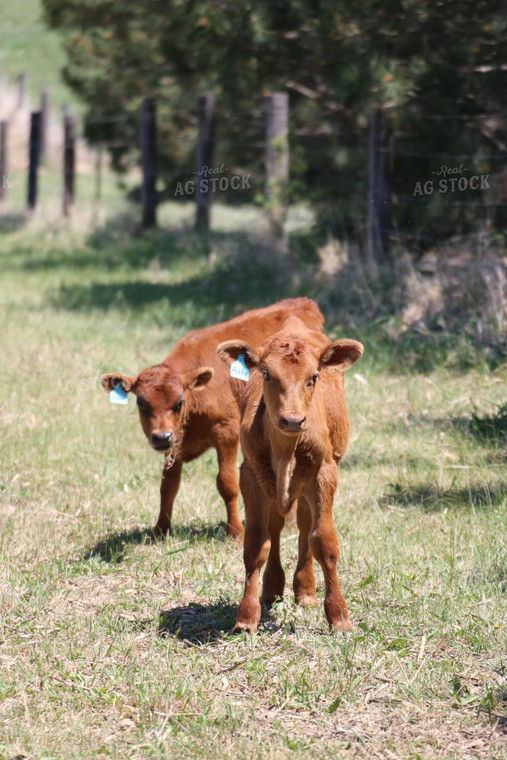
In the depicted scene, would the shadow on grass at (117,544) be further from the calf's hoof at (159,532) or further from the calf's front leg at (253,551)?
the calf's front leg at (253,551)

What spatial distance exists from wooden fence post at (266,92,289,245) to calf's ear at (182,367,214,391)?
7.49m

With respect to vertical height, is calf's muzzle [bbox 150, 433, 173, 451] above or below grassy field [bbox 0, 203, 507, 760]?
above

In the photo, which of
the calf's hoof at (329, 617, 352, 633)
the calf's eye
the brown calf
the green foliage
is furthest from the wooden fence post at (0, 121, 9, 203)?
the calf's hoof at (329, 617, 352, 633)

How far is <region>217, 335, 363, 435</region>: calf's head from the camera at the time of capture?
4.28 metres

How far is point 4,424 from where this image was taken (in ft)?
25.7

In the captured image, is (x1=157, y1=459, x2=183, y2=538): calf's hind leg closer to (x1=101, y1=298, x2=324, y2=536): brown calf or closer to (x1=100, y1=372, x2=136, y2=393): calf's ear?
(x1=101, y1=298, x2=324, y2=536): brown calf

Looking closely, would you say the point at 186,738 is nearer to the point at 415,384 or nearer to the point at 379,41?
the point at 415,384

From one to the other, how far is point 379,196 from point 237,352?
23.8 ft

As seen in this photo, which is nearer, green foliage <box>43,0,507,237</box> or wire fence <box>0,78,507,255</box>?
green foliage <box>43,0,507,237</box>

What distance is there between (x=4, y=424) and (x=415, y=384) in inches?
140

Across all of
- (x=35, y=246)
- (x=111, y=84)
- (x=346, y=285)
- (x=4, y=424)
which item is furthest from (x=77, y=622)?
(x=111, y=84)

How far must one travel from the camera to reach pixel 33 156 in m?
21.6

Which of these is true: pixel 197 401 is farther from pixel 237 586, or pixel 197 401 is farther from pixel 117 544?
pixel 237 586

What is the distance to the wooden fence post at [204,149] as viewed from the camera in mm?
16344
